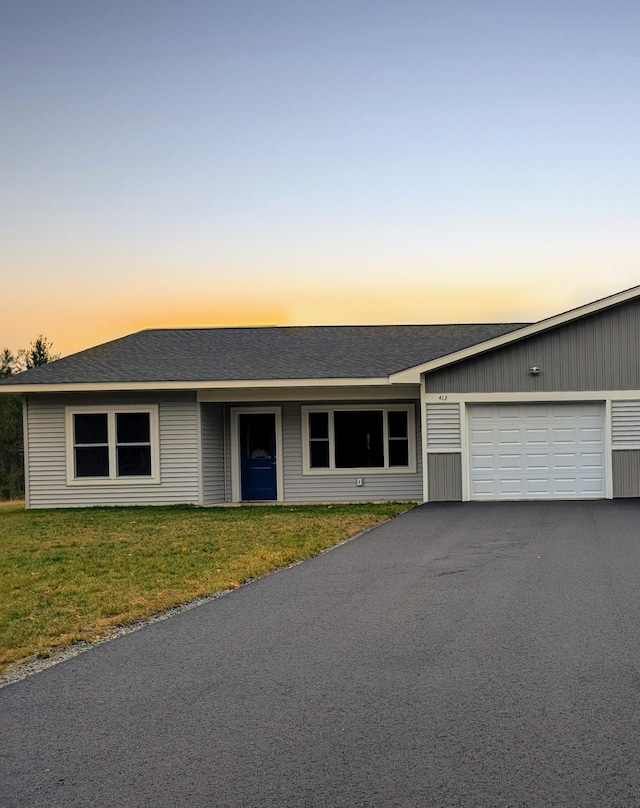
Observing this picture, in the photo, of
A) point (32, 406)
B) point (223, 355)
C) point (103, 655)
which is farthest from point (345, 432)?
point (103, 655)

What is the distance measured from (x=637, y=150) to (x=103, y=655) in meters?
18.9

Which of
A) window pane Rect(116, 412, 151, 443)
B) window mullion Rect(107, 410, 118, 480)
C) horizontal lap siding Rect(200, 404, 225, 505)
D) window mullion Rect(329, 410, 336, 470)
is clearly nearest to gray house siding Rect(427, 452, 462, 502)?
window mullion Rect(329, 410, 336, 470)

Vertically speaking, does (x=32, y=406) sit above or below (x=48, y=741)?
above

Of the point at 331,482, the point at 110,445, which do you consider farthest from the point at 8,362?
the point at 331,482

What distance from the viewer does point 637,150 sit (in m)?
21.3

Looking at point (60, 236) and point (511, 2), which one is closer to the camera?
point (511, 2)

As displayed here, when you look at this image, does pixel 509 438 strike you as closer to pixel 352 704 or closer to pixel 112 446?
pixel 112 446

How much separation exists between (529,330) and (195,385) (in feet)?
23.6

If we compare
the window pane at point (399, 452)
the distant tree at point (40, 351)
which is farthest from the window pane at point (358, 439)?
the distant tree at point (40, 351)

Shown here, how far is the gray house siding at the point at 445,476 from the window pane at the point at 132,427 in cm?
648

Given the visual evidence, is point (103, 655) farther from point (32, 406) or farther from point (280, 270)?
point (280, 270)

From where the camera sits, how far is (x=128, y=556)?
39.5 ft

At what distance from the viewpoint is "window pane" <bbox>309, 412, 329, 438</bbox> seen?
21.6m

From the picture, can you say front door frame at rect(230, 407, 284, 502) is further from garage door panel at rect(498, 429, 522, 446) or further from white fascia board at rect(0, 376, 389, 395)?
garage door panel at rect(498, 429, 522, 446)
